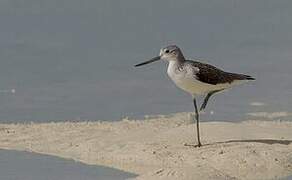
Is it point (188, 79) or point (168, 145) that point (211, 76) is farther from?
point (168, 145)

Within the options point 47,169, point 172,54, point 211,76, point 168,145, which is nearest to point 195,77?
point 211,76

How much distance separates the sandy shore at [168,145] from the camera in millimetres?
9828

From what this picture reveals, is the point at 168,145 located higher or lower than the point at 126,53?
lower

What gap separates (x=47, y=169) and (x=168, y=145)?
55.1 inches

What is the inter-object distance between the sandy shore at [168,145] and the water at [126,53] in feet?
1.64

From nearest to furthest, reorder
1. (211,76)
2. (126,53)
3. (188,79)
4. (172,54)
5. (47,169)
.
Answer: (47,169), (188,79), (211,76), (172,54), (126,53)

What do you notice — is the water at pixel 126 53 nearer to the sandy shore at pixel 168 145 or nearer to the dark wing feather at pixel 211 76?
the sandy shore at pixel 168 145

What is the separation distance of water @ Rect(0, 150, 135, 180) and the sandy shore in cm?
19

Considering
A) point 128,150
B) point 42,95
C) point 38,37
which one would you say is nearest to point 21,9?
point 38,37

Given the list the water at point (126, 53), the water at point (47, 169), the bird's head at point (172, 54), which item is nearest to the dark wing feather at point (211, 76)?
the bird's head at point (172, 54)

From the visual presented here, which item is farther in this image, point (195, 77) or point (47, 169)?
point (195, 77)

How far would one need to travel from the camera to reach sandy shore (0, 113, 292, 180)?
387 inches

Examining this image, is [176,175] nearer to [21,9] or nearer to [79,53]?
[79,53]

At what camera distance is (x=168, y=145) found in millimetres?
10742
